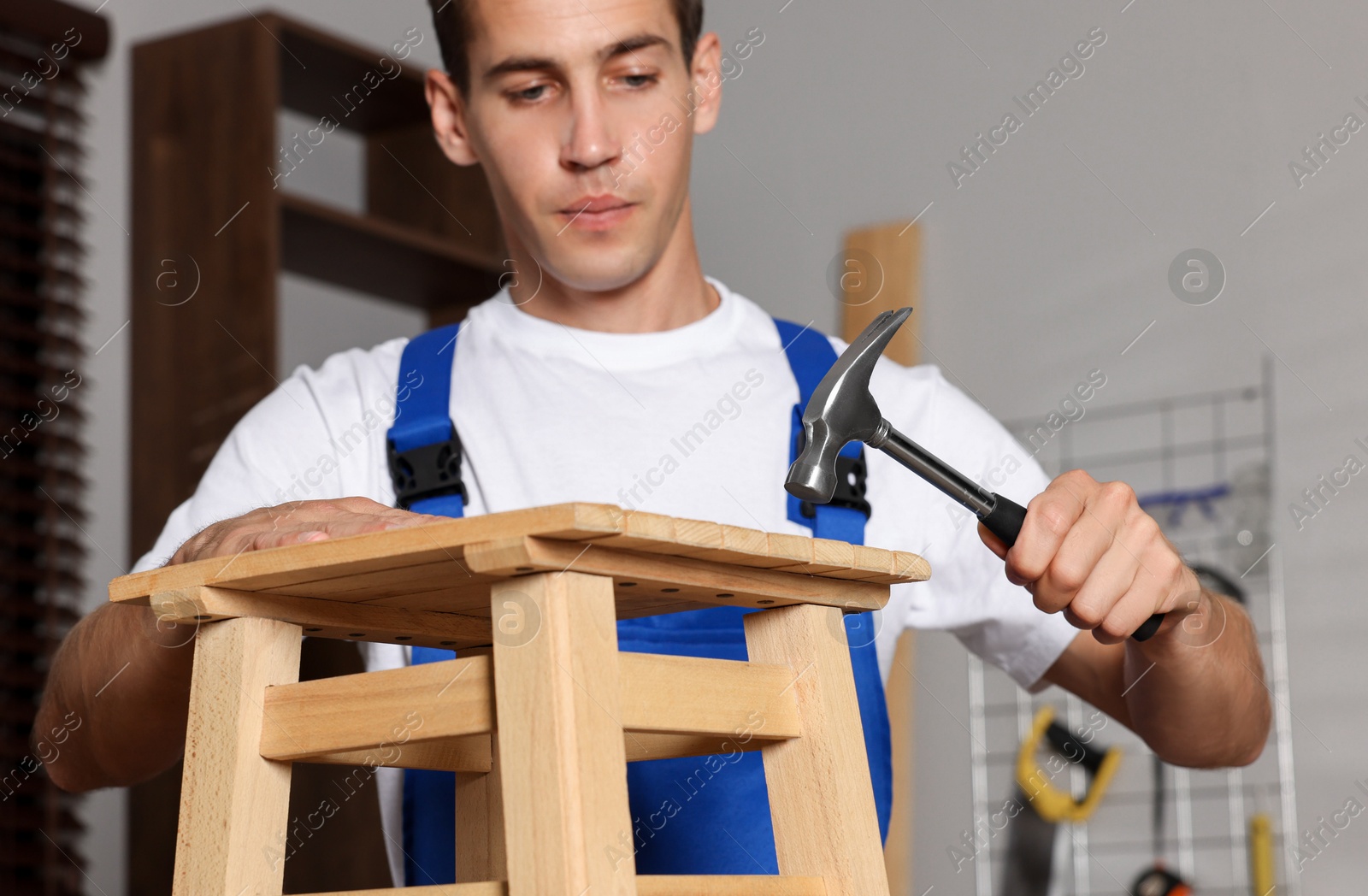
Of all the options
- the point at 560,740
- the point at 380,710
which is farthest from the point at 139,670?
the point at 560,740

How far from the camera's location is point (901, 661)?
2551 mm

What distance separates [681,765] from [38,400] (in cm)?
163

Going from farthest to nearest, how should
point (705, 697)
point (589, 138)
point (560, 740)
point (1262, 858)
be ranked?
point (1262, 858) < point (589, 138) < point (705, 697) < point (560, 740)

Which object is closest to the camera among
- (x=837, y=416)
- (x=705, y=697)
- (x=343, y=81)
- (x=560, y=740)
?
(x=560, y=740)

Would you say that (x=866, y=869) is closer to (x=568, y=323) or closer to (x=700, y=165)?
(x=568, y=323)

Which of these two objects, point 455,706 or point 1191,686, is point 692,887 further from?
point 1191,686

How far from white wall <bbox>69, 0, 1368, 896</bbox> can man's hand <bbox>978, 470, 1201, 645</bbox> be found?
142cm

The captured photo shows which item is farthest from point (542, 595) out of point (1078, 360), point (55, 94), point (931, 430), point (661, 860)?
point (55, 94)

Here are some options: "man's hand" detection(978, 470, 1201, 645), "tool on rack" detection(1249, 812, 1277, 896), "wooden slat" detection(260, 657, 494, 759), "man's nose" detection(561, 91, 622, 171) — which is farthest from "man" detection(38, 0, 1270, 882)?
"tool on rack" detection(1249, 812, 1277, 896)

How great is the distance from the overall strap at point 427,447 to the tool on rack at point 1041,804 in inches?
55.6

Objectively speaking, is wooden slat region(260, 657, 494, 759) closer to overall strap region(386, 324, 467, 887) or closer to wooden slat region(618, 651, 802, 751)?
wooden slat region(618, 651, 802, 751)

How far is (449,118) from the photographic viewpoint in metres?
1.40

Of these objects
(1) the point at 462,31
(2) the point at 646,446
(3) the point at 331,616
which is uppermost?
(1) the point at 462,31

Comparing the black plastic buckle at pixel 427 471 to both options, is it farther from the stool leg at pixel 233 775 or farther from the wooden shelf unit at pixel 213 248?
the wooden shelf unit at pixel 213 248
